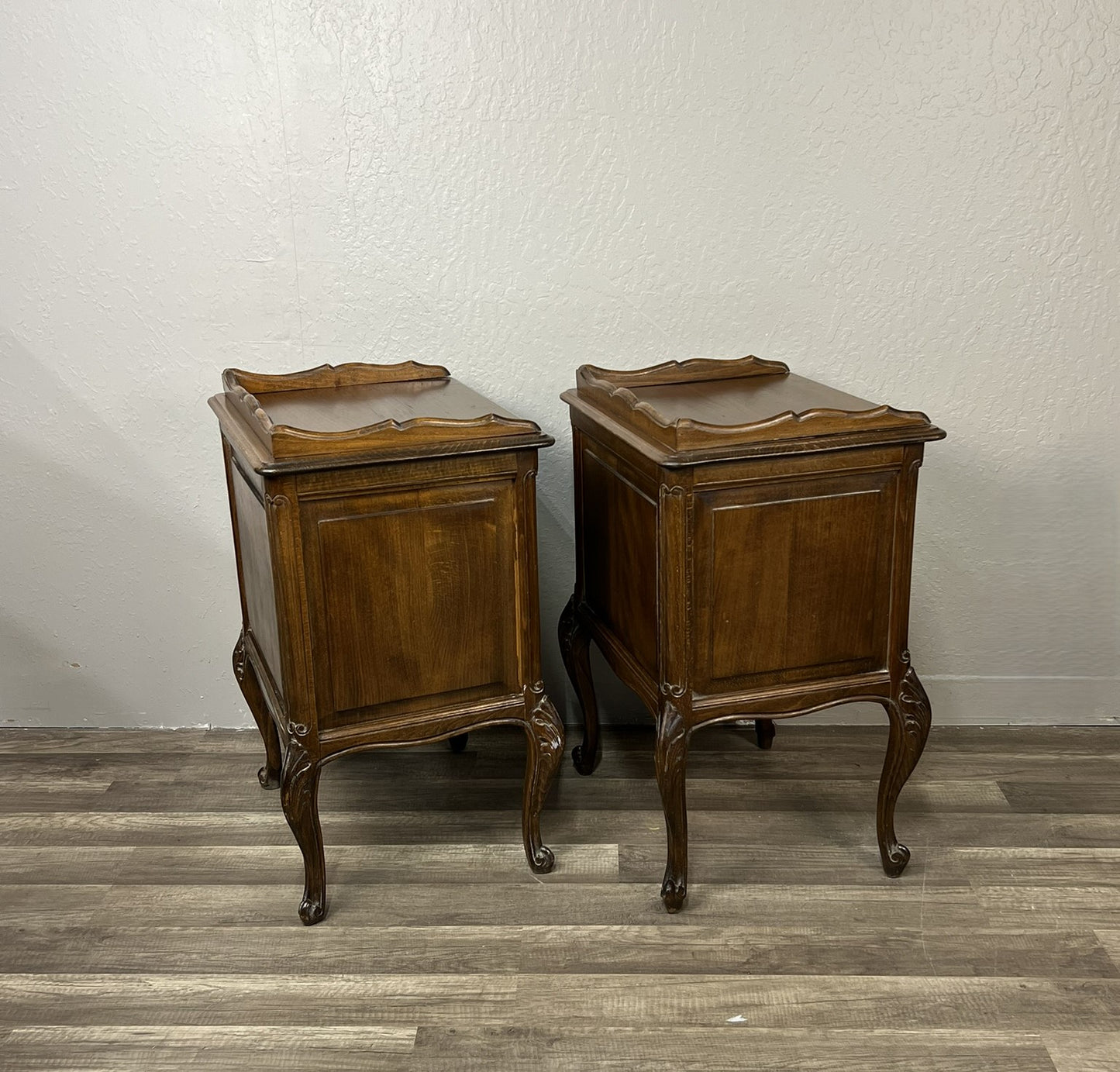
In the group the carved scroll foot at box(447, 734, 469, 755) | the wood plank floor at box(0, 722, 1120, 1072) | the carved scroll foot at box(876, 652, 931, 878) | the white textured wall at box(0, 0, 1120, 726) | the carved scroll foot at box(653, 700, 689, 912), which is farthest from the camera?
the carved scroll foot at box(447, 734, 469, 755)

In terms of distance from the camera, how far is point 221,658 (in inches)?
106

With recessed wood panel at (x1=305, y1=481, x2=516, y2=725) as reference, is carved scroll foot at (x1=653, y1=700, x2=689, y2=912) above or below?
below

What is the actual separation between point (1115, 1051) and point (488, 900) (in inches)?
40.0

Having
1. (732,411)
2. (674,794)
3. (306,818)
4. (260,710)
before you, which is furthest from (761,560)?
(260,710)

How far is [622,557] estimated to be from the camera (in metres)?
2.10

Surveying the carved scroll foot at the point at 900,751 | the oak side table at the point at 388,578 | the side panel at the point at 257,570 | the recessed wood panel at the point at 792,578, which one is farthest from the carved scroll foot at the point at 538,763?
the carved scroll foot at the point at 900,751

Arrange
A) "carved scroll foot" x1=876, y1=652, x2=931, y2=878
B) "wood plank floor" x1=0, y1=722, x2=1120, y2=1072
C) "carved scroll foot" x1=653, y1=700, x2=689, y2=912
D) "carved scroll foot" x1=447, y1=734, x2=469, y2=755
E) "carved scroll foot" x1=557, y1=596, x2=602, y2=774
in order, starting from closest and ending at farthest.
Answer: "wood plank floor" x1=0, y1=722, x2=1120, y2=1072 < "carved scroll foot" x1=653, y1=700, x2=689, y2=912 < "carved scroll foot" x1=876, y1=652, x2=931, y2=878 < "carved scroll foot" x1=557, y1=596, x2=602, y2=774 < "carved scroll foot" x1=447, y1=734, x2=469, y2=755

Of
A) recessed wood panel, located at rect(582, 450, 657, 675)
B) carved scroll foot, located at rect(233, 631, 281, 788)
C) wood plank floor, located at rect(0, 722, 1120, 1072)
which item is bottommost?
wood plank floor, located at rect(0, 722, 1120, 1072)

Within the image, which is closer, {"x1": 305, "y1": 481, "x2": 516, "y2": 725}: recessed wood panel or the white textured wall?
{"x1": 305, "y1": 481, "x2": 516, "y2": 725}: recessed wood panel

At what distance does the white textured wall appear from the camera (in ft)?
7.52

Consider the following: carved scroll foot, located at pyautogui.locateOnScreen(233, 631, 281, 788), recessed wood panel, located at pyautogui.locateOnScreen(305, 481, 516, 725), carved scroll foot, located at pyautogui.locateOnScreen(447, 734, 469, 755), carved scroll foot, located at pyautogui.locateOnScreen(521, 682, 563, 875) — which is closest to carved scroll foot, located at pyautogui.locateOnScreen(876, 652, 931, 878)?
carved scroll foot, located at pyautogui.locateOnScreen(521, 682, 563, 875)

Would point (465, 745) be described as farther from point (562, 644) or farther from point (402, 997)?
point (402, 997)

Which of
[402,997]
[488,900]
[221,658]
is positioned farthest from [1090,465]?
[221,658]

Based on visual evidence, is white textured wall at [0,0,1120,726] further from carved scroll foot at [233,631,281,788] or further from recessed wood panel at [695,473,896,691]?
recessed wood panel at [695,473,896,691]
